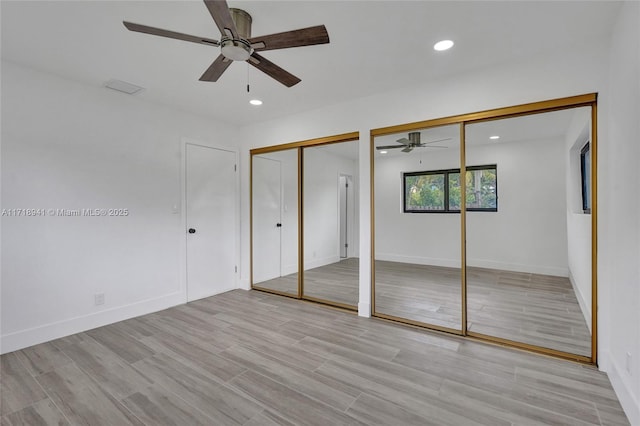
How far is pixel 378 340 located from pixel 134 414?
6.53ft

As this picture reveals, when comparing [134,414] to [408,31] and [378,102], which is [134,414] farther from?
[378,102]

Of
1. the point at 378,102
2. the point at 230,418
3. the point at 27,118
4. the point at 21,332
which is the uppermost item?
the point at 378,102

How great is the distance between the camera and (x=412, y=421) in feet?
5.76

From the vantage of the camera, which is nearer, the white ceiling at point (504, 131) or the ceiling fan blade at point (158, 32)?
the ceiling fan blade at point (158, 32)

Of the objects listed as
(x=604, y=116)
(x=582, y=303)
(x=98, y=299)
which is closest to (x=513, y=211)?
(x=582, y=303)

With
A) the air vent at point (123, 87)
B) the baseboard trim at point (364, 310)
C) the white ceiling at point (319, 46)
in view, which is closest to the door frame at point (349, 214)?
the baseboard trim at point (364, 310)

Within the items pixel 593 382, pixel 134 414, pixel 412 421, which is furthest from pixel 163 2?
pixel 593 382

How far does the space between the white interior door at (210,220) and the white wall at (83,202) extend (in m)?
0.18

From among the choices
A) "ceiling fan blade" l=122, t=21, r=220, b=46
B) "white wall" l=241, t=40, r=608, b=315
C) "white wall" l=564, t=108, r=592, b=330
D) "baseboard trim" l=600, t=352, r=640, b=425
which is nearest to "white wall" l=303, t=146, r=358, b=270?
"white wall" l=241, t=40, r=608, b=315

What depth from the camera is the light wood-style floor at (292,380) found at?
182cm

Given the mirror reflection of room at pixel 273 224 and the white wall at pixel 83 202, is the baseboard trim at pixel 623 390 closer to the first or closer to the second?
the mirror reflection of room at pixel 273 224

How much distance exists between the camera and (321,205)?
4758 millimetres

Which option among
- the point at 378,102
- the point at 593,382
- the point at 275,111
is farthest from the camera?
the point at 275,111

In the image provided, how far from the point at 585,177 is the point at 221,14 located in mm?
3610
